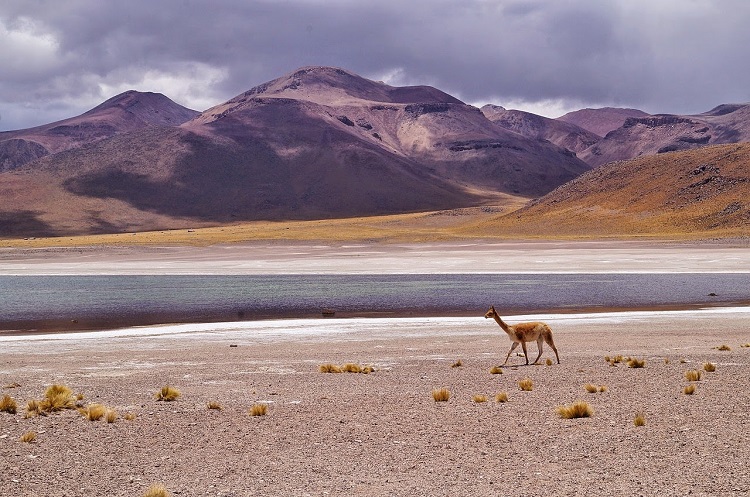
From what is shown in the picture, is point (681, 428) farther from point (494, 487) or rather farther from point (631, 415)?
point (494, 487)

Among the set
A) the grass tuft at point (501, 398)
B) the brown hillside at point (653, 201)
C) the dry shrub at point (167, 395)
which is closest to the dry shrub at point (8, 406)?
the dry shrub at point (167, 395)

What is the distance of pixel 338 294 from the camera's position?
4100cm

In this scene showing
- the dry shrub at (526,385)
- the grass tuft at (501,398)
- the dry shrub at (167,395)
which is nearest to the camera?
the grass tuft at (501,398)

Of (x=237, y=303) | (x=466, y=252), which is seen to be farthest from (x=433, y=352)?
(x=466, y=252)

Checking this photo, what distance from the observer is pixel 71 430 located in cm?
1164

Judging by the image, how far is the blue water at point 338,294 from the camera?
33.7m

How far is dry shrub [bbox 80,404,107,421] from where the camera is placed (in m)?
12.2

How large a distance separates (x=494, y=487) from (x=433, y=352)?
38.4 feet

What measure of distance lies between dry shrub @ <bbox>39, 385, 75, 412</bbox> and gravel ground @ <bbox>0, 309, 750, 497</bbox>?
458mm

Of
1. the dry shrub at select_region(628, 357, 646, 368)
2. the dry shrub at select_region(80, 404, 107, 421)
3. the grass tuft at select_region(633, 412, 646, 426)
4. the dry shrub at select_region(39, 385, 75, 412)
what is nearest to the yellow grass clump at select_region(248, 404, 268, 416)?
the dry shrub at select_region(80, 404, 107, 421)

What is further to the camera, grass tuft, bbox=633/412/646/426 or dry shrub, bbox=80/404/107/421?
dry shrub, bbox=80/404/107/421

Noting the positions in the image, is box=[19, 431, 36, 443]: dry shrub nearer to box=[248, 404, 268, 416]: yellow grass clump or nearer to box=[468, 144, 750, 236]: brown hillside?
box=[248, 404, 268, 416]: yellow grass clump

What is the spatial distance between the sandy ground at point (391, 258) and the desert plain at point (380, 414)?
1231 inches

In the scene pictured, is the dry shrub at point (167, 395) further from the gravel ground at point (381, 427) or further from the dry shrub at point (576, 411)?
the dry shrub at point (576, 411)
